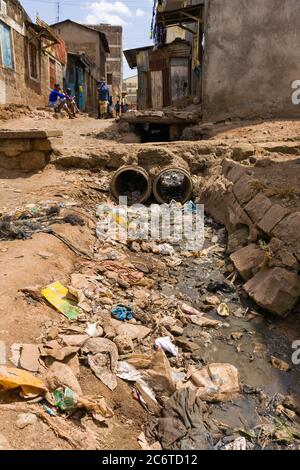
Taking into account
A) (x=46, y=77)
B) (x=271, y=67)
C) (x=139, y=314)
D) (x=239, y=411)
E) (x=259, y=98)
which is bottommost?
(x=239, y=411)

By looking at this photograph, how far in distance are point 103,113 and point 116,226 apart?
511 inches

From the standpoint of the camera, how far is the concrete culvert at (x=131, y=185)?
732 centimetres

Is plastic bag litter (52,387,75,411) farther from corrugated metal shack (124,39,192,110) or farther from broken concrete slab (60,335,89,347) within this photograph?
corrugated metal shack (124,39,192,110)

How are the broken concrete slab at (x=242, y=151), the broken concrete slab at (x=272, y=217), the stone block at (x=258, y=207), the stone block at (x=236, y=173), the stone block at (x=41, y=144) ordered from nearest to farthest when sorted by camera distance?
1. the broken concrete slab at (x=272, y=217)
2. the stone block at (x=258, y=207)
3. the stone block at (x=236, y=173)
4. the broken concrete slab at (x=242, y=151)
5. the stone block at (x=41, y=144)

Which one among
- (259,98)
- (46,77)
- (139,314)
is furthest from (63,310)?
(46,77)

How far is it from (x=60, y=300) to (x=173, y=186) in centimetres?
553

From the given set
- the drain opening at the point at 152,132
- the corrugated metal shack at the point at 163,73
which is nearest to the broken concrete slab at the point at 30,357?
the drain opening at the point at 152,132

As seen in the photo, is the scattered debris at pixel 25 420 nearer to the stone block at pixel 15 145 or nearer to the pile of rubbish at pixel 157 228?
the pile of rubbish at pixel 157 228

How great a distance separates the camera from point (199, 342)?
3.56 m

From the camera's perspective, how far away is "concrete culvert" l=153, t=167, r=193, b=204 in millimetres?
7348

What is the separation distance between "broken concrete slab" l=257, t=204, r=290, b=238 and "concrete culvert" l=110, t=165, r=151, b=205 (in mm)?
3255

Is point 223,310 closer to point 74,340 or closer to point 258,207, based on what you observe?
point 258,207

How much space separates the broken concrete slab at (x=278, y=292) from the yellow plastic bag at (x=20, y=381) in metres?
2.47

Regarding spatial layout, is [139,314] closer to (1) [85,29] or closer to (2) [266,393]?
(2) [266,393]
